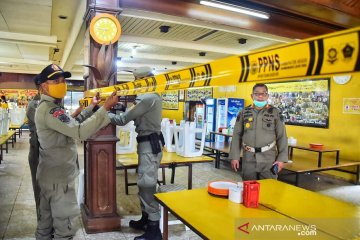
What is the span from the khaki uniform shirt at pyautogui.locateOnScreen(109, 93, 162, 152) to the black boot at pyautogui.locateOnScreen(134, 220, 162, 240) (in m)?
0.77

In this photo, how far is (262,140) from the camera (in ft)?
9.84

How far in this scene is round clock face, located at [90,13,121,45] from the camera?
10.7ft

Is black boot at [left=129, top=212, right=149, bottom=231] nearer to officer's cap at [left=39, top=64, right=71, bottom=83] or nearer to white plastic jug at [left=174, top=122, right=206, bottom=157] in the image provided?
white plastic jug at [left=174, top=122, right=206, bottom=157]

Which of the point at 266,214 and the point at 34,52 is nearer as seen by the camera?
the point at 266,214

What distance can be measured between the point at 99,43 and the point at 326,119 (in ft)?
17.4

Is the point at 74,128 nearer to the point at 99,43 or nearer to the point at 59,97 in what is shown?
the point at 59,97

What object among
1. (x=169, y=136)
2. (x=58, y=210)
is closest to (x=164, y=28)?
(x=169, y=136)

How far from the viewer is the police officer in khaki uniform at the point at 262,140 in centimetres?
299

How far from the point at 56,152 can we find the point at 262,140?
6.38 feet

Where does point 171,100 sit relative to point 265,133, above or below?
above

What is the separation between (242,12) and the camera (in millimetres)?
4797

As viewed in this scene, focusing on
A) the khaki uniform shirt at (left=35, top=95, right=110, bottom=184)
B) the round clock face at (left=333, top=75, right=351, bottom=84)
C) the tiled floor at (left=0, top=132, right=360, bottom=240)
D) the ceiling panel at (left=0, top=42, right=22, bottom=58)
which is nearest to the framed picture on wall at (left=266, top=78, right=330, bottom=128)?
the round clock face at (left=333, top=75, right=351, bottom=84)

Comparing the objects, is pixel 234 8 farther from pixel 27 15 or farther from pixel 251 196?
pixel 27 15

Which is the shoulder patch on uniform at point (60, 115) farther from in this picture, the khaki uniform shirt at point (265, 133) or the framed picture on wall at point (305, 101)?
the framed picture on wall at point (305, 101)
